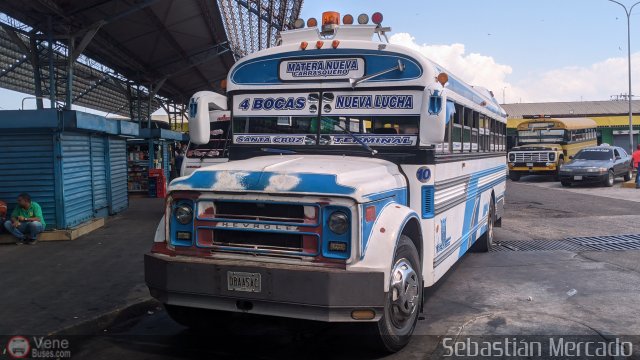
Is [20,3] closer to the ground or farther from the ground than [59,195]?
farther from the ground

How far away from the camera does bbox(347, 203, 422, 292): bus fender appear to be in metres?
4.32

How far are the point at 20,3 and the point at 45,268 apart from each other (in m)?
7.72

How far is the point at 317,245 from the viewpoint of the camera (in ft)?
14.4

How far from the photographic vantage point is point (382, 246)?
14.4ft

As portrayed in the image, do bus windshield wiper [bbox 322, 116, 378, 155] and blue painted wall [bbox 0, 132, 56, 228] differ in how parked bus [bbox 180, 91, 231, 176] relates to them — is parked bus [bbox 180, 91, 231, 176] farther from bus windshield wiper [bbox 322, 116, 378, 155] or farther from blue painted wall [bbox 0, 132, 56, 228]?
bus windshield wiper [bbox 322, 116, 378, 155]

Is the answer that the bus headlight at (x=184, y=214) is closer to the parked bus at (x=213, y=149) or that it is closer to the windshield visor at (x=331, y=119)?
the windshield visor at (x=331, y=119)

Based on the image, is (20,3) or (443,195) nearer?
(443,195)

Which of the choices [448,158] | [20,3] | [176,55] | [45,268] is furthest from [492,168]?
[176,55]

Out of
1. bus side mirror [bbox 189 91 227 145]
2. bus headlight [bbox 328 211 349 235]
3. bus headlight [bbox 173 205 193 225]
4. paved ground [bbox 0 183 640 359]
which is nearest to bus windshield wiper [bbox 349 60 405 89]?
bus side mirror [bbox 189 91 227 145]

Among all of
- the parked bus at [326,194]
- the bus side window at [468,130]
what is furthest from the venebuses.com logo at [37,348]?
the bus side window at [468,130]

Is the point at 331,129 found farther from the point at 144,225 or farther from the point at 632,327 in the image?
the point at 144,225

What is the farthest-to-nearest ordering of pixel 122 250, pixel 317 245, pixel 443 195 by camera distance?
pixel 122 250, pixel 443 195, pixel 317 245

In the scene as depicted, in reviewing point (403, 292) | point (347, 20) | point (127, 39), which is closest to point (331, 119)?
point (347, 20)

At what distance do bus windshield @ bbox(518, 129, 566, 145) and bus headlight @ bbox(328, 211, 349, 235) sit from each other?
1051 inches
